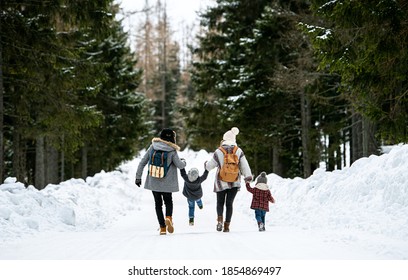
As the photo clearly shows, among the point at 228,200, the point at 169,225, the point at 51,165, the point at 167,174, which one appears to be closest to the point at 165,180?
the point at 167,174

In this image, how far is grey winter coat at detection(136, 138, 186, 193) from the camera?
793 cm

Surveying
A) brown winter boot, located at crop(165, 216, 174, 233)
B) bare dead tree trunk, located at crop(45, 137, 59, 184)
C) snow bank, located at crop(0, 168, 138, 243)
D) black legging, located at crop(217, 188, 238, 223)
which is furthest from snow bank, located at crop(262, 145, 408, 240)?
bare dead tree trunk, located at crop(45, 137, 59, 184)

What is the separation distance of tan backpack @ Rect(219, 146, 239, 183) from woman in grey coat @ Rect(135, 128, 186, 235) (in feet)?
2.75

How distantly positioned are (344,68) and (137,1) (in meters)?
43.9

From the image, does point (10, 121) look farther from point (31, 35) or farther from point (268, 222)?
point (268, 222)

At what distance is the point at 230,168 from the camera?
324 inches

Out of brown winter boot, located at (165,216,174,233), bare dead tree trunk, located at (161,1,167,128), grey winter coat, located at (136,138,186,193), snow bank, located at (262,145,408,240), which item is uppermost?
bare dead tree trunk, located at (161,1,167,128)

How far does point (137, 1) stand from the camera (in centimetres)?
4794

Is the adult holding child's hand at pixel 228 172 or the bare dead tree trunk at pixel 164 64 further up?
the bare dead tree trunk at pixel 164 64

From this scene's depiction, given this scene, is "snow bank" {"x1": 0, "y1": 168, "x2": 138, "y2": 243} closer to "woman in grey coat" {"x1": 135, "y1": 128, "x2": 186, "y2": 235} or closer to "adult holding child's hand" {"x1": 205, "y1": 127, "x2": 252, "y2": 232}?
"woman in grey coat" {"x1": 135, "y1": 128, "x2": 186, "y2": 235}

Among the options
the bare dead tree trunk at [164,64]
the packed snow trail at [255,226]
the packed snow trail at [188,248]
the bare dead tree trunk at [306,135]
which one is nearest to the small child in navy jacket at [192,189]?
the packed snow trail at [255,226]

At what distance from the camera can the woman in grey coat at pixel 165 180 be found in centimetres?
793

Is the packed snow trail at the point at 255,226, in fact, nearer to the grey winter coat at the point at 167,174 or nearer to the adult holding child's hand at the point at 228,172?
the adult holding child's hand at the point at 228,172

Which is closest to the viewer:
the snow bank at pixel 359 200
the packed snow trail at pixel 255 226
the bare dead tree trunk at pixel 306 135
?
the packed snow trail at pixel 255 226
